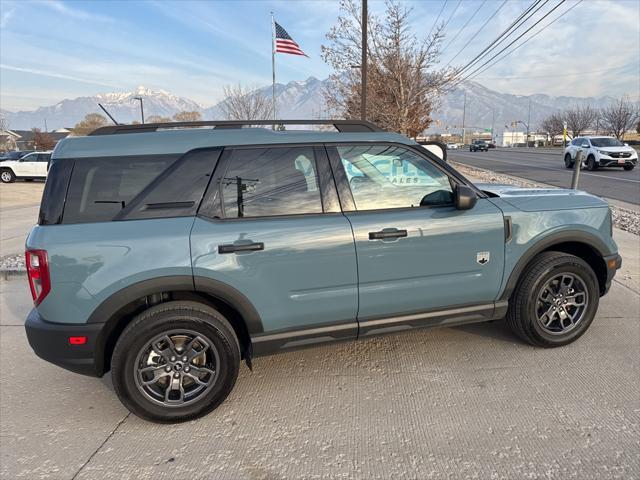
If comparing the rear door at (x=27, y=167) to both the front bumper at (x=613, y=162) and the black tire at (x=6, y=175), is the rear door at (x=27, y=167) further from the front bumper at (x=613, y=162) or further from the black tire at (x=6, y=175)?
the front bumper at (x=613, y=162)

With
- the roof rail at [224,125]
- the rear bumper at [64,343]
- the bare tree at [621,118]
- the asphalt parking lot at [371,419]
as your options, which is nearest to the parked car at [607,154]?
the asphalt parking lot at [371,419]

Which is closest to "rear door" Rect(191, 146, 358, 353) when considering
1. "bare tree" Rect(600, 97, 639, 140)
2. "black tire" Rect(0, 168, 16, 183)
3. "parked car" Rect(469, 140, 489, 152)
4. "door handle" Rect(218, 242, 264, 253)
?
"door handle" Rect(218, 242, 264, 253)

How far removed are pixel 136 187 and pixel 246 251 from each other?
30.8 inches

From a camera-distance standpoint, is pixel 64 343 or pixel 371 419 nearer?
pixel 64 343

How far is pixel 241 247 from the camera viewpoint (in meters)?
2.59

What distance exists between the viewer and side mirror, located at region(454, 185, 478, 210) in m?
2.92

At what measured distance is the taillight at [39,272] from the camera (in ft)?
7.91

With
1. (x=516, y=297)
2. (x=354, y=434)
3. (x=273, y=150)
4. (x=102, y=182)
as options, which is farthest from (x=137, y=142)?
(x=516, y=297)

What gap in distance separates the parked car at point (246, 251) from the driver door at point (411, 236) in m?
0.01

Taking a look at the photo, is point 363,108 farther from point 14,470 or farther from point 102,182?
point 14,470

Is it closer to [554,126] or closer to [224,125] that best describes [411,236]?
[224,125]

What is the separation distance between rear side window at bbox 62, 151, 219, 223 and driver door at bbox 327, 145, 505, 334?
3.08 feet

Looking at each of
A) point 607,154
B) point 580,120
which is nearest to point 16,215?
point 607,154

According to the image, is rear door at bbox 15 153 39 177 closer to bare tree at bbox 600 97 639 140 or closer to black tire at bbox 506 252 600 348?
black tire at bbox 506 252 600 348
